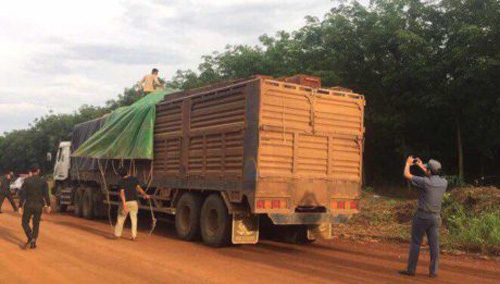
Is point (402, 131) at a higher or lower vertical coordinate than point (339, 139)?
higher

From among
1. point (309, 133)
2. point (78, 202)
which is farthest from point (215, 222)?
point (78, 202)

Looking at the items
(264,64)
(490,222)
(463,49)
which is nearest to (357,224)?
(490,222)

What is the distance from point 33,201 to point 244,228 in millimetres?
4182

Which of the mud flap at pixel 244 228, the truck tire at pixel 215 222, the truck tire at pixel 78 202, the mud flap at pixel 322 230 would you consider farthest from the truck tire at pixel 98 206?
the mud flap at pixel 322 230

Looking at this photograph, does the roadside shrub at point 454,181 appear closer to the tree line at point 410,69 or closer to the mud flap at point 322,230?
the tree line at point 410,69

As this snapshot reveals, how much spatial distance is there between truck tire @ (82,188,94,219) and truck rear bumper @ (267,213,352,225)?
361 inches

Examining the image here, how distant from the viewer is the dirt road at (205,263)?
7328 mm

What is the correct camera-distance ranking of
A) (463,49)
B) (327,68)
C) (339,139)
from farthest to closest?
(327,68) < (463,49) < (339,139)

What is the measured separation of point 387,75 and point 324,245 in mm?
13696

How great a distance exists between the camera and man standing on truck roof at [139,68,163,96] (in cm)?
1608

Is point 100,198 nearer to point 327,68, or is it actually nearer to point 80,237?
point 80,237

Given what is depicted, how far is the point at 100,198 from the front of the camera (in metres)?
16.8

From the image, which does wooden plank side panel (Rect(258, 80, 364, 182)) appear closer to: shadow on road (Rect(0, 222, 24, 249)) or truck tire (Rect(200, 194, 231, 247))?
truck tire (Rect(200, 194, 231, 247))

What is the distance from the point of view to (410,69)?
71.9 feet
